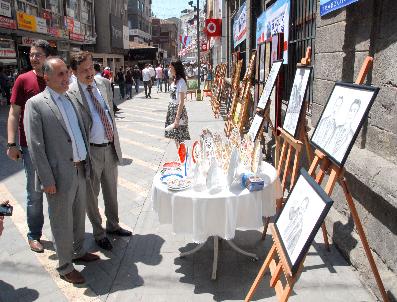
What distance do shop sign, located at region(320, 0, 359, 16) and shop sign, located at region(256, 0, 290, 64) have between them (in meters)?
1.66

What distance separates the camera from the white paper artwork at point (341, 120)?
2.49 meters

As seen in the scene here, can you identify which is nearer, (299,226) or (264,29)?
(299,226)

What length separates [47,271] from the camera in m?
3.64

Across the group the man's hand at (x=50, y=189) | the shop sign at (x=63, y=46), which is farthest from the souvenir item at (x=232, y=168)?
the shop sign at (x=63, y=46)

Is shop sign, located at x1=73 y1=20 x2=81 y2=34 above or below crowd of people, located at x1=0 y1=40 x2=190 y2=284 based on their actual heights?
above

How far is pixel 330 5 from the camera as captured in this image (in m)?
4.09

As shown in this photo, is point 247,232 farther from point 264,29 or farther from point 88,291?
point 264,29

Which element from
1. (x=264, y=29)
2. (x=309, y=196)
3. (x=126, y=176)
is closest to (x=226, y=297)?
(x=309, y=196)

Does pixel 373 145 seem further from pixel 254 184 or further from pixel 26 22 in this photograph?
pixel 26 22

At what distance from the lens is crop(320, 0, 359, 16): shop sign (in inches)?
145

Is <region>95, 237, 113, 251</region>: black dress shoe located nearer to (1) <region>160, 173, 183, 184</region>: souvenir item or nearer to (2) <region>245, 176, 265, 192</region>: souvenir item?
(1) <region>160, 173, 183, 184</region>: souvenir item

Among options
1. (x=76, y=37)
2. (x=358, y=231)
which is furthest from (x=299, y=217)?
(x=76, y=37)

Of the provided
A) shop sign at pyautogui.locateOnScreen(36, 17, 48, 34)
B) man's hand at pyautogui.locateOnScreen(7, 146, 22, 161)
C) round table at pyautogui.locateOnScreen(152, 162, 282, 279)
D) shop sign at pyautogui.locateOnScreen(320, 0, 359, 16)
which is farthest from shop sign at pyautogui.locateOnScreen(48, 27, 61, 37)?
round table at pyautogui.locateOnScreen(152, 162, 282, 279)

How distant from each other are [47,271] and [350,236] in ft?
9.67
